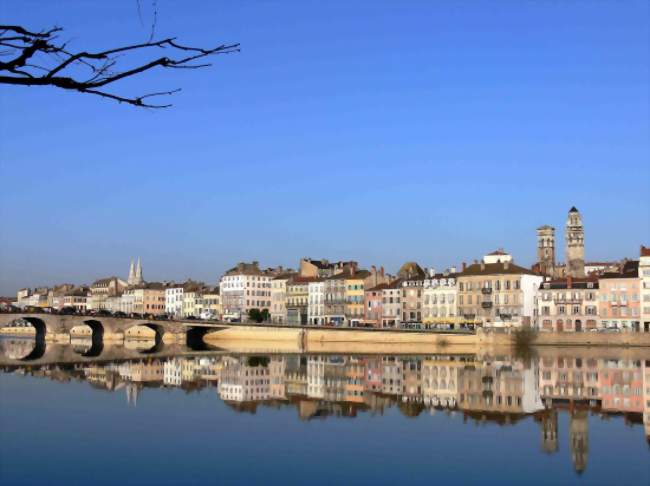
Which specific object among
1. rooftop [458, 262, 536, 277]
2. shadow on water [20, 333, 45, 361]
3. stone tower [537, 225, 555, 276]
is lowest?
shadow on water [20, 333, 45, 361]

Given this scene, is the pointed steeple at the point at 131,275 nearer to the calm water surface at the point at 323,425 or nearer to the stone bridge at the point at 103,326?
the stone bridge at the point at 103,326

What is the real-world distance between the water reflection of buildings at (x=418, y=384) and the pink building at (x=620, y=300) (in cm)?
1765

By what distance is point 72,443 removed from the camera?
72.8 ft

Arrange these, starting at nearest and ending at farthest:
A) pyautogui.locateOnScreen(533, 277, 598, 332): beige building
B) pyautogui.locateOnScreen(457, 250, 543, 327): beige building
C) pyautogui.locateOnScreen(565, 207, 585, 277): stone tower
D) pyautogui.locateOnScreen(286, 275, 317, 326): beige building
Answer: pyautogui.locateOnScreen(533, 277, 598, 332): beige building, pyautogui.locateOnScreen(457, 250, 543, 327): beige building, pyautogui.locateOnScreen(565, 207, 585, 277): stone tower, pyautogui.locateOnScreen(286, 275, 317, 326): beige building

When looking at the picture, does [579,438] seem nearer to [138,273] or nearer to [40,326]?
[40,326]

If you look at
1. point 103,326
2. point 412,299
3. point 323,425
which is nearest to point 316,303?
point 412,299

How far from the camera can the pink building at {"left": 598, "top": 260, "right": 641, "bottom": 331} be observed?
77.9 meters

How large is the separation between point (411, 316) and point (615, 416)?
64.1m

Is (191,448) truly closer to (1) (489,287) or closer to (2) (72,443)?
(2) (72,443)

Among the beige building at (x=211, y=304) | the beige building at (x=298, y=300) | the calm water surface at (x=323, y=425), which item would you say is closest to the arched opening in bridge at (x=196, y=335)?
the beige building at (x=298, y=300)

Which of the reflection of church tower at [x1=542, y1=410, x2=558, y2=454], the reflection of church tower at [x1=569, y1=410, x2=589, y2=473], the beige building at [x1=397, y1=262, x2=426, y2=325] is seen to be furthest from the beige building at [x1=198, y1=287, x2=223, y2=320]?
the reflection of church tower at [x1=569, y1=410, x2=589, y2=473]

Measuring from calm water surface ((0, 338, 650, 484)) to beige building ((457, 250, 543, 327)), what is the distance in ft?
106

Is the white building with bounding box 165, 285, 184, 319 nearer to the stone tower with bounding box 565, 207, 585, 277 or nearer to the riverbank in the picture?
the riverbank

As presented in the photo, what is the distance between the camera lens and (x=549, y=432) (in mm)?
25516
